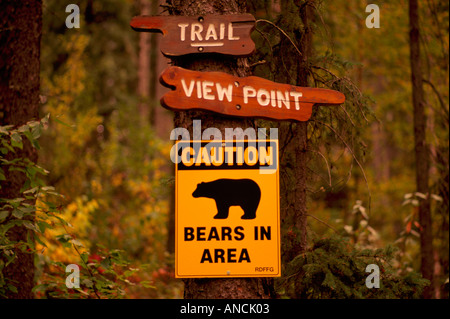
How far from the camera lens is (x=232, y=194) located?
3.63 metres

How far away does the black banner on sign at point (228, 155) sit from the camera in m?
3.65

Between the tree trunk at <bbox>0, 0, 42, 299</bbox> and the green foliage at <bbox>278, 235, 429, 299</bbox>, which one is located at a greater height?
the tree trunk at <bbox>0, 0, 42, 299</bbox>

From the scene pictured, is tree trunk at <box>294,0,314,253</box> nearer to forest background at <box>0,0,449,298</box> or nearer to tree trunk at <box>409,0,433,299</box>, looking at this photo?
forest background at <box>0,0,449,298</box>

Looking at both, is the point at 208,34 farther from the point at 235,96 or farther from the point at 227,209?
the point at 227,209

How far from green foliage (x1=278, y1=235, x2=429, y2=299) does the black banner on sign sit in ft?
4.42

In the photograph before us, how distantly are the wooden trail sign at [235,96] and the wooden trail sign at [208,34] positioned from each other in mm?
210

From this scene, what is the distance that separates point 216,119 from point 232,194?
0.63 m

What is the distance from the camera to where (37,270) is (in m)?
6.35

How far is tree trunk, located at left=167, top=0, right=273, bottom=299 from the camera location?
3.72m

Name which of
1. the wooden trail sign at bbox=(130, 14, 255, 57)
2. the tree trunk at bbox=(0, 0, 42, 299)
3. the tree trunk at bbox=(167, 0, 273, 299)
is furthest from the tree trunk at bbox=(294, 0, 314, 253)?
the tree trunk at bbox=(0, 0, 42, 299)

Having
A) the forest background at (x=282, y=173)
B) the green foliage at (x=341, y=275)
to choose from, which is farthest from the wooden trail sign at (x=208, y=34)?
the green foliage at (x=341, y=275)

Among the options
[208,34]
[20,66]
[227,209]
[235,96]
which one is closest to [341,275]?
[227,209]
